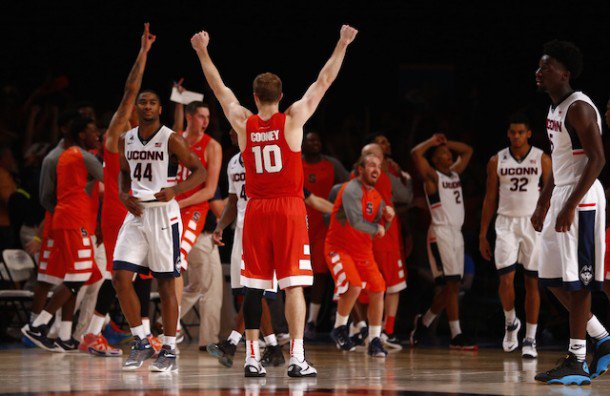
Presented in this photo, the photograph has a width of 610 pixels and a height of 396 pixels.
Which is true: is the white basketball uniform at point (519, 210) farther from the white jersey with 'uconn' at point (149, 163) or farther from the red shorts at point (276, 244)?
the white jersey with 'uconn' at point (149, 163)

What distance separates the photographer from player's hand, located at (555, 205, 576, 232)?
6.51 metres

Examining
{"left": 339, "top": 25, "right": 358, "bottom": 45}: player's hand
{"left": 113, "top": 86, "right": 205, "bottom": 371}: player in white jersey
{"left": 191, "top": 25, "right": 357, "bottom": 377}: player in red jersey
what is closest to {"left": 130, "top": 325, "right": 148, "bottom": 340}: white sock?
{"left": 113, "top": 86, "right": 205, "bottom": 371}: player in white jersey

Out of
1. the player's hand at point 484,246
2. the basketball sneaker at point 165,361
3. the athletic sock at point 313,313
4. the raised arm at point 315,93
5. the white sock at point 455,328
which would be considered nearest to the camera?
the raised arm at point 315,93

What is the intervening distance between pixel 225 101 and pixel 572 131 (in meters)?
2.36

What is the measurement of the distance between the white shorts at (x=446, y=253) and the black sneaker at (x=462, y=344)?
602 millimetres

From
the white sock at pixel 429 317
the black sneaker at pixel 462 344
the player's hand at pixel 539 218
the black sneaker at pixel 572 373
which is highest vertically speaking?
the player's hand at pixel 539 218

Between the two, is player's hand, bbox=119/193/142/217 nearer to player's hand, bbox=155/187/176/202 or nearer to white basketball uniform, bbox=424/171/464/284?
player's hand, bbox=155/187/176/202

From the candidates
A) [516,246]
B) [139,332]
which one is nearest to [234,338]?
[139,332]

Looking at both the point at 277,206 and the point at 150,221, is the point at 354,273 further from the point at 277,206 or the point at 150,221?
the point at 277,206

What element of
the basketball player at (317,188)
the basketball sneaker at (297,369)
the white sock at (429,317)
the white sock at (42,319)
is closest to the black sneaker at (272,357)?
the basketball sneaker at (297,369)

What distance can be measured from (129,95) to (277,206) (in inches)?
80.1

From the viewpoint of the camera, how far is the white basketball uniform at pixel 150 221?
7.74 meters

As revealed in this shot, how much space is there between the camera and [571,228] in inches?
261

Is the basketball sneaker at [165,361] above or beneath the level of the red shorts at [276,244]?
beneath
